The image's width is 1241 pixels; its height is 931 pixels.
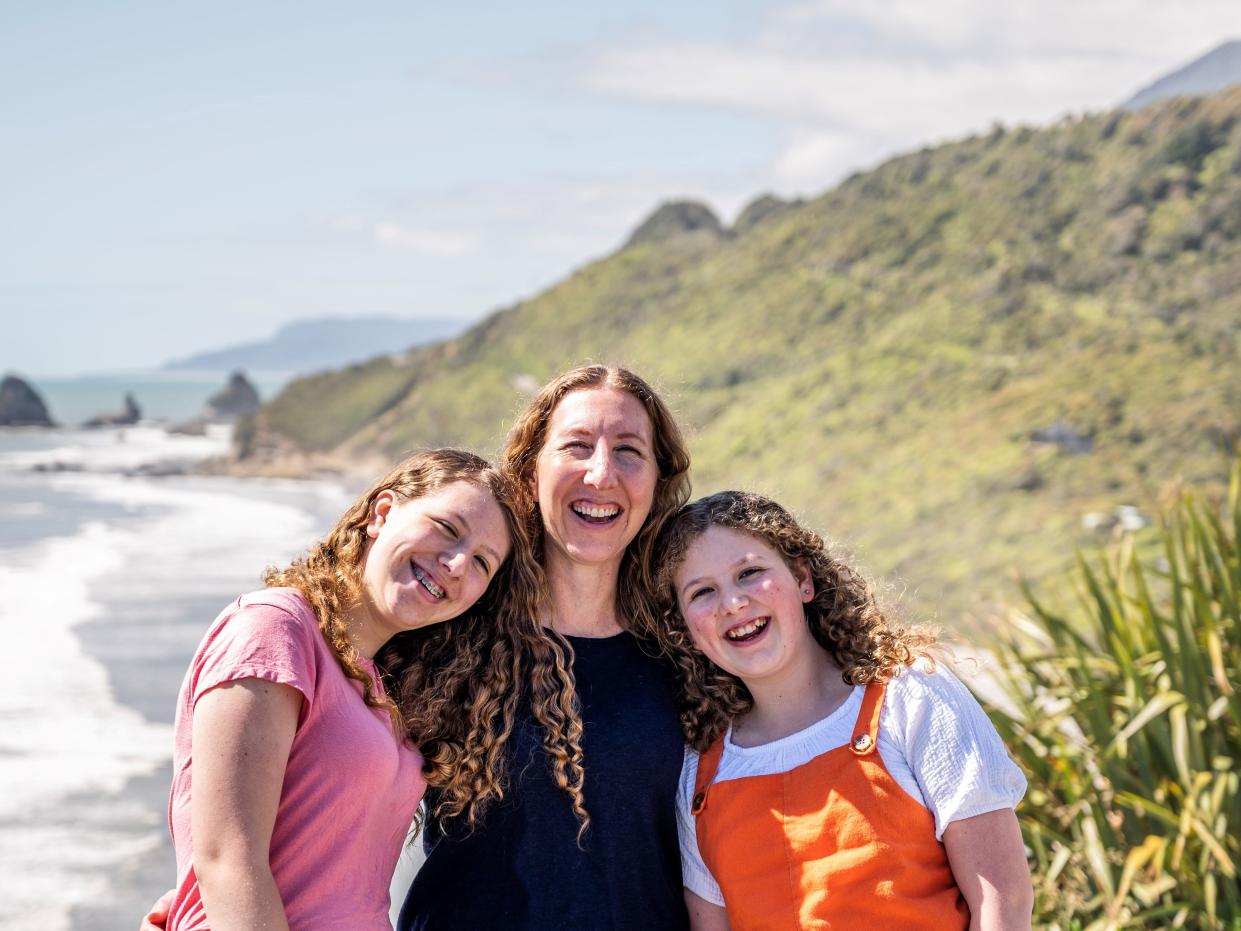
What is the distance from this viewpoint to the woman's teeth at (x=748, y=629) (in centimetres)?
245

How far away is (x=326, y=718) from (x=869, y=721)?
945mm

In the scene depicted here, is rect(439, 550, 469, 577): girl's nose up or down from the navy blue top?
up

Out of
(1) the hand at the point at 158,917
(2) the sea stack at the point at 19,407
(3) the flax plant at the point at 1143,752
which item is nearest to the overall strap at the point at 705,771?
(1) the hand at the point at 158,917

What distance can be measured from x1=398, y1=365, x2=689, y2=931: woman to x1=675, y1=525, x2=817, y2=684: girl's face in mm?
223

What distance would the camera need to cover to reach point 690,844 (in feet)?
8.23

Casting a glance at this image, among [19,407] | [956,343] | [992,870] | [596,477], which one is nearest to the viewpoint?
[992,870]

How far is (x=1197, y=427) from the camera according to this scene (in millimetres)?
19609

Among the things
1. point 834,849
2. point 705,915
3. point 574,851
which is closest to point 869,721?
point 834,849

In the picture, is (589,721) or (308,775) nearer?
(308,775)

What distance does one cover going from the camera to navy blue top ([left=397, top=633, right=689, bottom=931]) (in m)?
2.49

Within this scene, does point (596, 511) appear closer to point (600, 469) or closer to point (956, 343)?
point (600, 469)

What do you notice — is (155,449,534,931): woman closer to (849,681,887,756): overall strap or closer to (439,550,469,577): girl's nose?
(439,550,469,577): girl's nose

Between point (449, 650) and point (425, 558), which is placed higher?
point (425, 558)

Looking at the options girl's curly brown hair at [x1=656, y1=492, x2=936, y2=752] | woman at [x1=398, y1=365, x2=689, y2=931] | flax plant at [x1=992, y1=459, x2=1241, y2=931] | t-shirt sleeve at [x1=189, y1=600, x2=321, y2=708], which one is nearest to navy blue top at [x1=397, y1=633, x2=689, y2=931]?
woman at [x1=398, y1=365, x2=689, y2=931]
